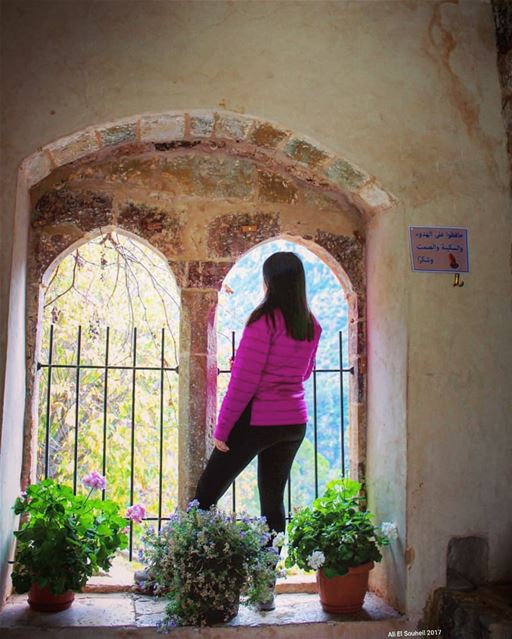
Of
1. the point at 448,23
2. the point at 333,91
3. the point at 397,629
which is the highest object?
the point at 448,23

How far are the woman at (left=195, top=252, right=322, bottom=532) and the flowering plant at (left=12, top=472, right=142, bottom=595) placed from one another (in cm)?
43

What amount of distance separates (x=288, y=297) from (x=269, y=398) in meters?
0.45

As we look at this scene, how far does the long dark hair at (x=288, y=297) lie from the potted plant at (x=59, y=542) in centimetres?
106

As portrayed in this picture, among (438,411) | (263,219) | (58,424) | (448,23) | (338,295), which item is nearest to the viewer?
(438,411)

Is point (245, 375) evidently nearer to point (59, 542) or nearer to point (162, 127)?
point (59, 542)

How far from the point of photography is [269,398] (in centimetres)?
306

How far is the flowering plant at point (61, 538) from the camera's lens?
2789 mm

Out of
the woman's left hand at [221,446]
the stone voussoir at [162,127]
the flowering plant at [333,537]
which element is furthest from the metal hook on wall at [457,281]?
the stone voussoir at [162,127]

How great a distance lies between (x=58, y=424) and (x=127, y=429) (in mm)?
532

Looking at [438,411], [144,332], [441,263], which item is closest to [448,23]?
[441,263]

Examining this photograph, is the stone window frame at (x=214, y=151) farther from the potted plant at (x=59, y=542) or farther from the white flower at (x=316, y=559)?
the white flower at (x=316, y=559)

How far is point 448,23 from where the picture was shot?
10.7ft

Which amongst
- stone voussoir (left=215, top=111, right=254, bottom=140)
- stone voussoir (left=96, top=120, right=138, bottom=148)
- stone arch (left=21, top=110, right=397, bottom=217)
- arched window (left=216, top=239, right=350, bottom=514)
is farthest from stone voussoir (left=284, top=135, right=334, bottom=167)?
arched window (left=216, top=239, right=350, bottom=514)

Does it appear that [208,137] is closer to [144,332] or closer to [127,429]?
[144,332]
